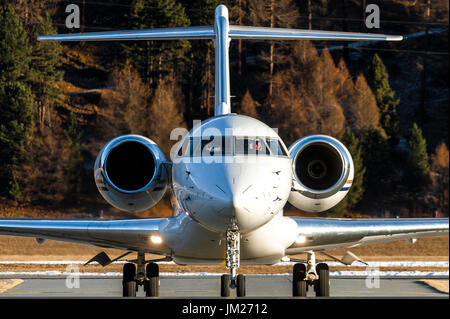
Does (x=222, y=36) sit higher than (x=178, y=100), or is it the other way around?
(x=178, y=100)

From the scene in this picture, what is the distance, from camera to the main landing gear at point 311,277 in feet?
49.7

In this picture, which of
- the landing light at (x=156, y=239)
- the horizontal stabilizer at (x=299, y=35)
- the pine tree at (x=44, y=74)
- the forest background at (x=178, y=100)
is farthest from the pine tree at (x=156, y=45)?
the landing light at (x=156, y=239)

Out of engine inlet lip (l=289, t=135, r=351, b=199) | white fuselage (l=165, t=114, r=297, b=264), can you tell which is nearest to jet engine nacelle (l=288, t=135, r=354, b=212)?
engine inlet lip (l=289, t=135, r=351, b=199)

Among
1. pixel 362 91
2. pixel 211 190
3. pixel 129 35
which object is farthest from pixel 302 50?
pixel 211 190

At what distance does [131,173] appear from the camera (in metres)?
14.2

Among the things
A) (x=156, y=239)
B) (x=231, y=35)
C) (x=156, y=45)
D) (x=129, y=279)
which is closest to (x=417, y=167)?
(x=156, y=45)

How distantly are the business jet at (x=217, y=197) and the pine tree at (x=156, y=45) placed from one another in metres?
42.3

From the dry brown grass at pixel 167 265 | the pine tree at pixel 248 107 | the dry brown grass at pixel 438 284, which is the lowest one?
the dry brown grass at pixel 167 265

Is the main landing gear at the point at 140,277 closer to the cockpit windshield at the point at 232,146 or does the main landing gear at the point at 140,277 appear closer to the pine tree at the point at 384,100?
the cockpit windshield at the point at 232,146

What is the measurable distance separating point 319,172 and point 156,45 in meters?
45.4

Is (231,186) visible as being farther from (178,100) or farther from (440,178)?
(440,178)

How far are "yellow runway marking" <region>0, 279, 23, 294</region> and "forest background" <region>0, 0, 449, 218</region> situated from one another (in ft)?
50.5
